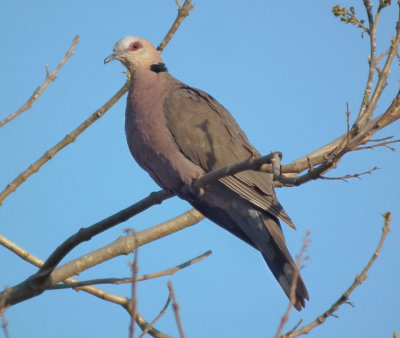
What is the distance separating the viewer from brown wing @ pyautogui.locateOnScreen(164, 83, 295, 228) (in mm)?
5145

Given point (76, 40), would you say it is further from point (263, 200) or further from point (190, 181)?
point (263, 200)

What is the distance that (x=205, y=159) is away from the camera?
5.19 m

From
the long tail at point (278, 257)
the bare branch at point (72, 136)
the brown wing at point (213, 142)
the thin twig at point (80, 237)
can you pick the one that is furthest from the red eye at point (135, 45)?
the thin twig at point (80, 237)

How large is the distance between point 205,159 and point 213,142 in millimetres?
192

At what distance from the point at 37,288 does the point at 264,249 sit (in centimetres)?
195

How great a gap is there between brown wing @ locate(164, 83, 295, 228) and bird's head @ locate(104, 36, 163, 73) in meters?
0.46

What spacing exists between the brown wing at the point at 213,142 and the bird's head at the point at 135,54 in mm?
462

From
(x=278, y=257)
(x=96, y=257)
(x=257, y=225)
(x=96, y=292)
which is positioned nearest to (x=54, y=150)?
(x=96, y=257)

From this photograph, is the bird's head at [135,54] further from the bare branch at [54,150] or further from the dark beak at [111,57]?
the bare branch at [54,150]

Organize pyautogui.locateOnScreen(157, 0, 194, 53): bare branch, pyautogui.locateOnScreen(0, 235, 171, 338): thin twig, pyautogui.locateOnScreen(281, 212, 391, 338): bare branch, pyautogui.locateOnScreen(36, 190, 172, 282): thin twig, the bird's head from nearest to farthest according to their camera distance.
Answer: pyautogui.locateOnScreen(281, 212, 391, 338): bare branch, pyautogui.locateOnScreen(36, 190, 172, 282): thin twig, pyautogui.locateOnScreen(0, 235, 171, 338): thin twig, pyautogui.locateOnScreen(157, 0, 194, 53): bare branch, the bird's head

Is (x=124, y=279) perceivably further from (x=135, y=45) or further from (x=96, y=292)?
(x=135, y=45)

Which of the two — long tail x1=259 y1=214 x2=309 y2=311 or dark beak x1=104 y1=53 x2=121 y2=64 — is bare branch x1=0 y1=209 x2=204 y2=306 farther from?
dark beak x1=104 y1=53 x2=121 y2=64

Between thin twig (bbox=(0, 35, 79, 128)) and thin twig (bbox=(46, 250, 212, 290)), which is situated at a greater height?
thin twig (bbox=(0, 35, 79, 128))

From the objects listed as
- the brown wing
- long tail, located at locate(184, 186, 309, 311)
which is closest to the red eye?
the brown wing
